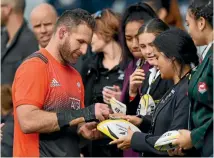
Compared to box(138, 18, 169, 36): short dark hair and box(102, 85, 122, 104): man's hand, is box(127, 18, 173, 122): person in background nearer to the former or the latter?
box(138, 18, 169, 36): short dark hair

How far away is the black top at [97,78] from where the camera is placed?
744 cm

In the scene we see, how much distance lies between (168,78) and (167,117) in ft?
1.07

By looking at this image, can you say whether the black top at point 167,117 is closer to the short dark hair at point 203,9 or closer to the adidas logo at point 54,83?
the short dark hair at point 203,9

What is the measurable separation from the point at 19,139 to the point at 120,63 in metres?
1.85

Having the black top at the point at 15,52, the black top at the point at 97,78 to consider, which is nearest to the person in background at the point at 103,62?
the black top at the point at 97,78

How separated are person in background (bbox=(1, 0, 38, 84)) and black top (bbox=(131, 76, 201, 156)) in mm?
2668

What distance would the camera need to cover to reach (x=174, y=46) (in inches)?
226

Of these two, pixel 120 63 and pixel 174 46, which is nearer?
pixel 174 46

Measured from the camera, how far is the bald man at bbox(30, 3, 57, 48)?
805 centimetres

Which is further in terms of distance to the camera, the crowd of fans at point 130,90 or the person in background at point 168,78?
the person in background at point 168,78

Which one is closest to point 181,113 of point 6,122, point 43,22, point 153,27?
point 153,27

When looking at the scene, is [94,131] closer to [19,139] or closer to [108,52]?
[19,139]

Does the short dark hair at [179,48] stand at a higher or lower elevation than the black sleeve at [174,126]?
higher

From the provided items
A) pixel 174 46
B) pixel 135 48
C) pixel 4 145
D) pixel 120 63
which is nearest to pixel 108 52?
pixel 120 63
